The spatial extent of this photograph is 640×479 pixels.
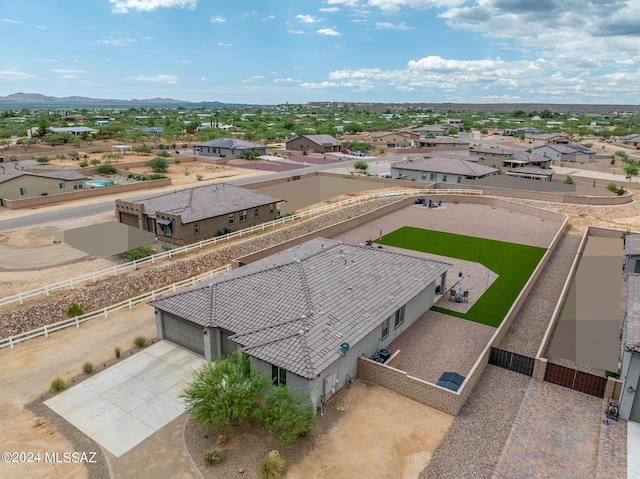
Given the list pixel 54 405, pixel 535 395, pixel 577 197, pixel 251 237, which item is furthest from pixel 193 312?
pixel 577 197

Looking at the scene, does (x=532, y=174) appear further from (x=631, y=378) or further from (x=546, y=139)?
(x=546, y=139)

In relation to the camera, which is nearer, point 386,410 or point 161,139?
point 386,410

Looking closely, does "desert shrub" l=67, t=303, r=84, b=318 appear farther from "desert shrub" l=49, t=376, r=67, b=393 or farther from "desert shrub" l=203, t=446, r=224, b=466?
"desert shrub" l=203, t=446, r=224, b=466

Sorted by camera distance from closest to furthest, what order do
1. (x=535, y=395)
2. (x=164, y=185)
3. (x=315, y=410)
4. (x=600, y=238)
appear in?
(x=315, y=410) → (x=535, y=395) → (x=600, y=238) → (x=164, y=185)

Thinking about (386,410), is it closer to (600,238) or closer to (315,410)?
(315,410)

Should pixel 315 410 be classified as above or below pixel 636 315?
below

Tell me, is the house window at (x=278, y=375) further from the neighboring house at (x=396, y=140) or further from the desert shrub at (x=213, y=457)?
the neighboring house at (x=396, y=140)

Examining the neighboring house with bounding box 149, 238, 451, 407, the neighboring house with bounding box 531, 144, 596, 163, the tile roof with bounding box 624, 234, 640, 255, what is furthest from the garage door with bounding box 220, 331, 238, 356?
the neighboring house with bounding box 531, 144, 596, 163
